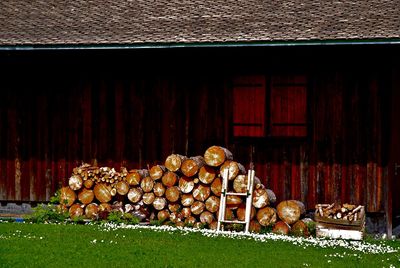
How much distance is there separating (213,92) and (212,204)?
239 centimetres

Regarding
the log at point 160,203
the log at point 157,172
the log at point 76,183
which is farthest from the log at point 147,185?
the log at point 76,183

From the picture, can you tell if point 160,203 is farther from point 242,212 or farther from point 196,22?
point 196,22

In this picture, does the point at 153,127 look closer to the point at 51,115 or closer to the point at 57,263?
the point at 51,115

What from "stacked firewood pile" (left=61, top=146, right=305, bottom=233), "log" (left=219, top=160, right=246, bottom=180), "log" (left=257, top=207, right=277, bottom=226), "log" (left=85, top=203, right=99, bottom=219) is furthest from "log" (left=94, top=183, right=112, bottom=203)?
"log" (left=257, top=207, right=277, bottom=226)

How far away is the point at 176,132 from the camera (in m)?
16.7

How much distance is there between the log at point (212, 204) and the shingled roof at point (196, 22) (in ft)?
9.60

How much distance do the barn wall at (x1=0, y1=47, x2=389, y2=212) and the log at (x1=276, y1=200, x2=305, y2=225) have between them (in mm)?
830

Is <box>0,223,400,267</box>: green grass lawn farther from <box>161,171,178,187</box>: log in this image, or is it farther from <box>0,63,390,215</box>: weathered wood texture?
<box>0,63,390,215</box>: weathered wood texture

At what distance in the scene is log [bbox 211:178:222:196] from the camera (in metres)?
15.3

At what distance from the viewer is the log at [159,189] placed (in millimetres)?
15711

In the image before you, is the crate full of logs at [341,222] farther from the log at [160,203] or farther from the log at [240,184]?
the log at [160,203]

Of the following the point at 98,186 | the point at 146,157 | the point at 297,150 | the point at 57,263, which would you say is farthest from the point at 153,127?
the point at 57,263

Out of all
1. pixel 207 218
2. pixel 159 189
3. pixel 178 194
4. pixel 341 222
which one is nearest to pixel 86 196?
→ pixel 159 189

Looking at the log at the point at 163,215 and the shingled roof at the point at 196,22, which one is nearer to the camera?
the shingled roof at the point at 196,22
